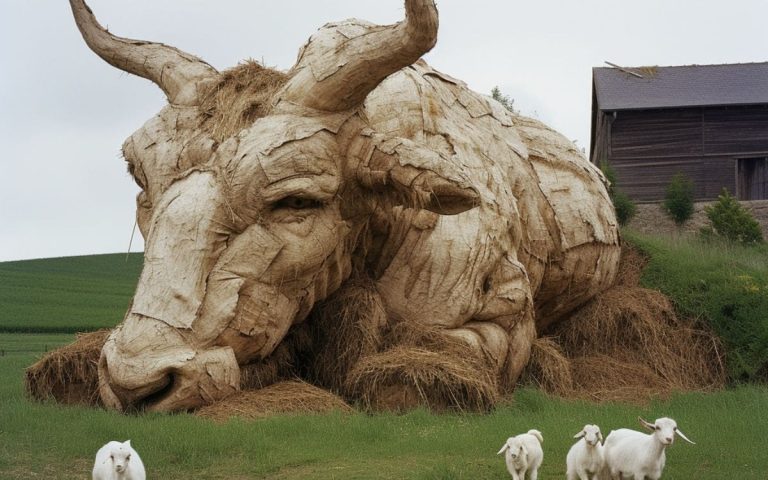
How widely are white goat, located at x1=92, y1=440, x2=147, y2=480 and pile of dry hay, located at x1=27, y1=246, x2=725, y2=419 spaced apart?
78.7 inches

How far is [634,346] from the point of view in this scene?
1335 cm

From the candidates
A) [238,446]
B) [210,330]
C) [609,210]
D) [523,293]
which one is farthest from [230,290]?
[609,210]

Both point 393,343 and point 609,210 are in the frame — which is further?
point 609,210

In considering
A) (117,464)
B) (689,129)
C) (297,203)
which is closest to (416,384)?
(297,203)

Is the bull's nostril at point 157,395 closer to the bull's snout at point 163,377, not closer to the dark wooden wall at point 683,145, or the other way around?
the bull's snout at point 163,377

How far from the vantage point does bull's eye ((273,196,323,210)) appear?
9656 millimetres

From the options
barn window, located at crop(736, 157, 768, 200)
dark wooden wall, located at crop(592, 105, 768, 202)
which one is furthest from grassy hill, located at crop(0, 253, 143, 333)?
barn window, located at crop(736, 157, 768, 200)

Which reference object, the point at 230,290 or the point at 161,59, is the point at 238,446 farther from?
the point at 161,59

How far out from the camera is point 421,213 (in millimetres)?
10992

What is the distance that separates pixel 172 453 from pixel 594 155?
4513cm

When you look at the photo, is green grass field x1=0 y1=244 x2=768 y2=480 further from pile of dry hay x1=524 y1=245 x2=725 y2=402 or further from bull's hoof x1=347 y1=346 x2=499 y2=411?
pile of dry hay x1=524 y1=245 x2=725 y2=402

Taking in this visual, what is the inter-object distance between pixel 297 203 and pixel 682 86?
1393 inches

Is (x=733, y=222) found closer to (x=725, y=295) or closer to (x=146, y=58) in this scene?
(x=725, y=295)

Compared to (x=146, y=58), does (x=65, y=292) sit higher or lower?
lower
